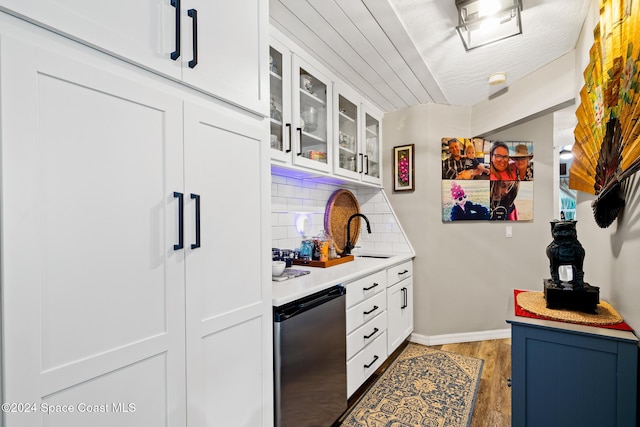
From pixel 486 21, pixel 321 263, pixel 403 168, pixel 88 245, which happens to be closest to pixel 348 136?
pixel 403 168

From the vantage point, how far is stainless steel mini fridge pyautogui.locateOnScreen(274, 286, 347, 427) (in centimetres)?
143

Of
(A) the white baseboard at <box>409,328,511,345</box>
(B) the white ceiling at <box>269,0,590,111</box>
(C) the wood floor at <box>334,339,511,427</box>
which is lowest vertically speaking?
(C) the wood floor at <box>334,339,511,427</box>

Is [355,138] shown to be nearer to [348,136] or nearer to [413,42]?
[348,136]

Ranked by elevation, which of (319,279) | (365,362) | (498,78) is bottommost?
(365,362)

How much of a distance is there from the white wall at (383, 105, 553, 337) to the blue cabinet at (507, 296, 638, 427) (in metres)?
1.67

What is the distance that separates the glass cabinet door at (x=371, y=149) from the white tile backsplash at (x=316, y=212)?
0.95ft

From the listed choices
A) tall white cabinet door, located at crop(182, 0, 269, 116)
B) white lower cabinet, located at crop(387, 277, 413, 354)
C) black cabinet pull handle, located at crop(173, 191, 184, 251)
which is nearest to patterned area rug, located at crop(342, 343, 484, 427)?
white lower cabinet, located at crop(387, 277, 413, 354)

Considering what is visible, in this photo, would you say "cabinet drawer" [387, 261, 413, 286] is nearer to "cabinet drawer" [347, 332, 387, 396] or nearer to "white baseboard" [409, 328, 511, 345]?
"cabinet drawer" [347, 332, 387, 396]

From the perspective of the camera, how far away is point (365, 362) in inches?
86.5

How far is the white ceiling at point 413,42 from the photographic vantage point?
166 centimetres

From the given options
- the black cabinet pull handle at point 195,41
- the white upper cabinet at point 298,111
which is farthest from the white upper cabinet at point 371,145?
the black cabinet pull handle at point 195,41

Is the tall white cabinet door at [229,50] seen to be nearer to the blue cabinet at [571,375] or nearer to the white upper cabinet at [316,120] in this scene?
the white upper cabinet at [316,120]

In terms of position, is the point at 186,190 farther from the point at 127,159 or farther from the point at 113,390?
the point at 113,390

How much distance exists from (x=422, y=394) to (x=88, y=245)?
2.26 metres
